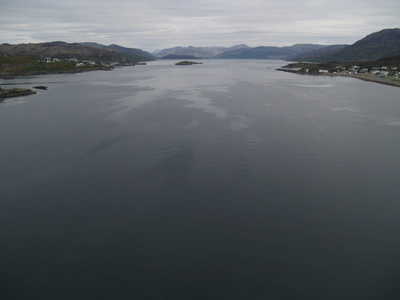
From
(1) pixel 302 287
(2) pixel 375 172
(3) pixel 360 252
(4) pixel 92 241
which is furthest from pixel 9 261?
(2) pixel 375 172

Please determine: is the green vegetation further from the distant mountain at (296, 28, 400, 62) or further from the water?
the distant mountain at (296, 28, 400, 62)

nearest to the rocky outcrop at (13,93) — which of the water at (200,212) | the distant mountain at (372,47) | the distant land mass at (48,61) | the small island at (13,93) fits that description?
the small island at (13,93)

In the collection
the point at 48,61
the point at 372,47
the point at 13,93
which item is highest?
the point at 372,47

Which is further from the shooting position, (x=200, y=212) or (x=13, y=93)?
(x=13, y=93)

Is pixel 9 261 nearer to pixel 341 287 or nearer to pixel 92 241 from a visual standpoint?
pixel 92 241

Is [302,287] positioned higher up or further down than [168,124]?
further down

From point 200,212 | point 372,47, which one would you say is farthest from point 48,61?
point 372,47

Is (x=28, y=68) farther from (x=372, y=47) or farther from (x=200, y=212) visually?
(x=372, y=47)

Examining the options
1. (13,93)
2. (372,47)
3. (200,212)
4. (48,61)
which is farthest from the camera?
(372,47)
